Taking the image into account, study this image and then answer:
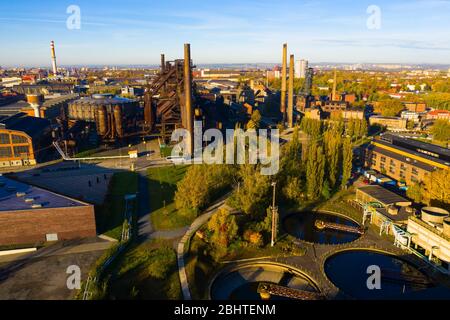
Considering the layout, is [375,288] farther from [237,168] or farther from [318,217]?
[237,168]

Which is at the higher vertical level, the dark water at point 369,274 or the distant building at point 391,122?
the distant building at point 391,122

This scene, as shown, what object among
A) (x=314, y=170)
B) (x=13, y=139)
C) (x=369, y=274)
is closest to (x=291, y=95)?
(x=314, y=170)

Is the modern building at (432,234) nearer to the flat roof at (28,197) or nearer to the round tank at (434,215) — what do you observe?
the round tank at (434,215)

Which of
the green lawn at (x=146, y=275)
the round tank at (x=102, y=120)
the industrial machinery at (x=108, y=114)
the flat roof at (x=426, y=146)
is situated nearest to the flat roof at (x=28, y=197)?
the green lawn at (x=146, y=275)

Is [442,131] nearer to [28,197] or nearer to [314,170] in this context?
[314,170]

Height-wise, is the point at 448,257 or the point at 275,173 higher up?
the point at 275,173

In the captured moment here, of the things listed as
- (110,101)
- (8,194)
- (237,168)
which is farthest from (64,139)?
(237,168)
